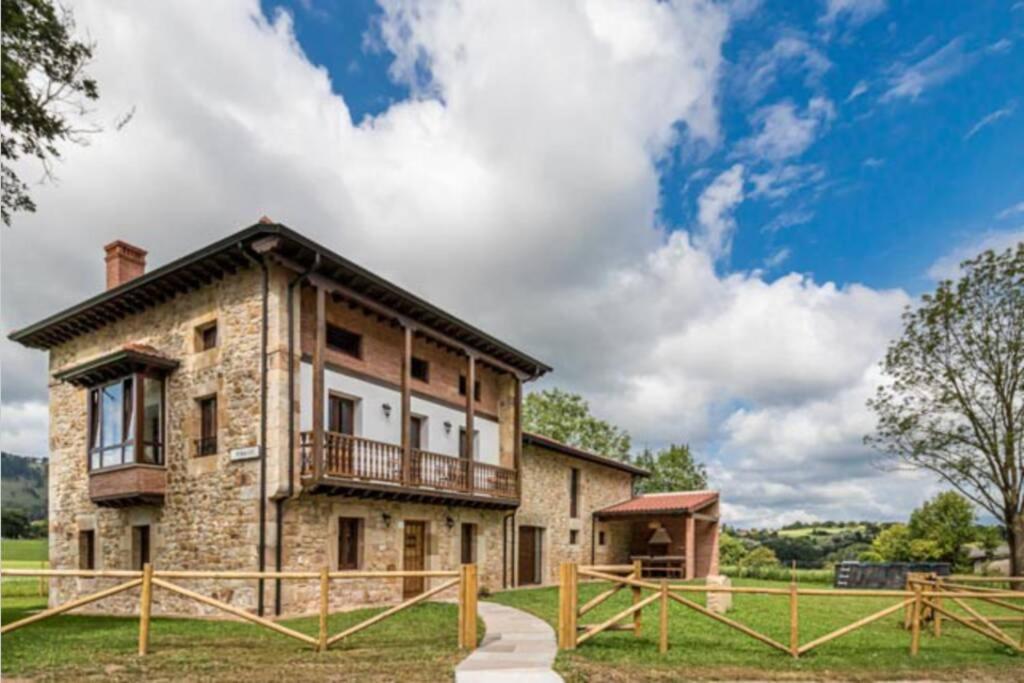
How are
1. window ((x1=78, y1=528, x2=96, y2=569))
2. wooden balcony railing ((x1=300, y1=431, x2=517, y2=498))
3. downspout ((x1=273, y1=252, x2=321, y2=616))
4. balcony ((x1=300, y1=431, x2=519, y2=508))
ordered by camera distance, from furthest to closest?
window ((x1=78, y1=528, x2=96, y2=569)) < wooden balcony railing ((x1=300, y1=431, x2=517, y2=498)) < balcony ((x1=300, y1=431, x2=519, y2=508)) < downspout ((x1=273, y1=252, x2=321, y2=616))

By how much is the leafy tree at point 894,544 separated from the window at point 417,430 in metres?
30.1

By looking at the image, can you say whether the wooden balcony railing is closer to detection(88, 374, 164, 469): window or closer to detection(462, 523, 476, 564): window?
detection(462, 523, 476, 564): window

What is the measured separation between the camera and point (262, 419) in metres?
13.4

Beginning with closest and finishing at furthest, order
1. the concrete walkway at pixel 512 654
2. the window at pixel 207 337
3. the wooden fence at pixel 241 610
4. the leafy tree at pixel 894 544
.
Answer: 1. the concrete walkway at pixel 512 654
2. the wooden fence at pixel 241 610
3. the window at pixel 207 337
4. the leafy tree at pixel 894 544

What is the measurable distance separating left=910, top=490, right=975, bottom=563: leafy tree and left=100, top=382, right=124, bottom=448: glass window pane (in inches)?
1357

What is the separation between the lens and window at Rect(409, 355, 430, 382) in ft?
59.9

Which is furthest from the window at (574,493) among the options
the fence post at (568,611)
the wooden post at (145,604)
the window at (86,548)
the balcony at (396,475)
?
the wooden post at (145,604)

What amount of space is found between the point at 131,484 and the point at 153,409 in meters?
1.79

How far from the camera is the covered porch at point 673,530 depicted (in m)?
26.2

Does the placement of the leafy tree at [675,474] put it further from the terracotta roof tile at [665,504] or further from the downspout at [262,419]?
the downspout at [262,419]

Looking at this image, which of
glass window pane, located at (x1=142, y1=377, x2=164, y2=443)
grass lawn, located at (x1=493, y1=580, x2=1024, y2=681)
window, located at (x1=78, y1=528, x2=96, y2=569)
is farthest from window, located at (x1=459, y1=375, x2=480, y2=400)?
window, located at (x1=78, y1=528, x2=96, y2=569)

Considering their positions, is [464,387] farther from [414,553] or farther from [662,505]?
[662,505]

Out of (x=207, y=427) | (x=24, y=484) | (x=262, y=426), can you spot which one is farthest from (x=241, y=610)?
(x=24, y=484)

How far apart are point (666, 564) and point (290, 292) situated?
19932 mm
